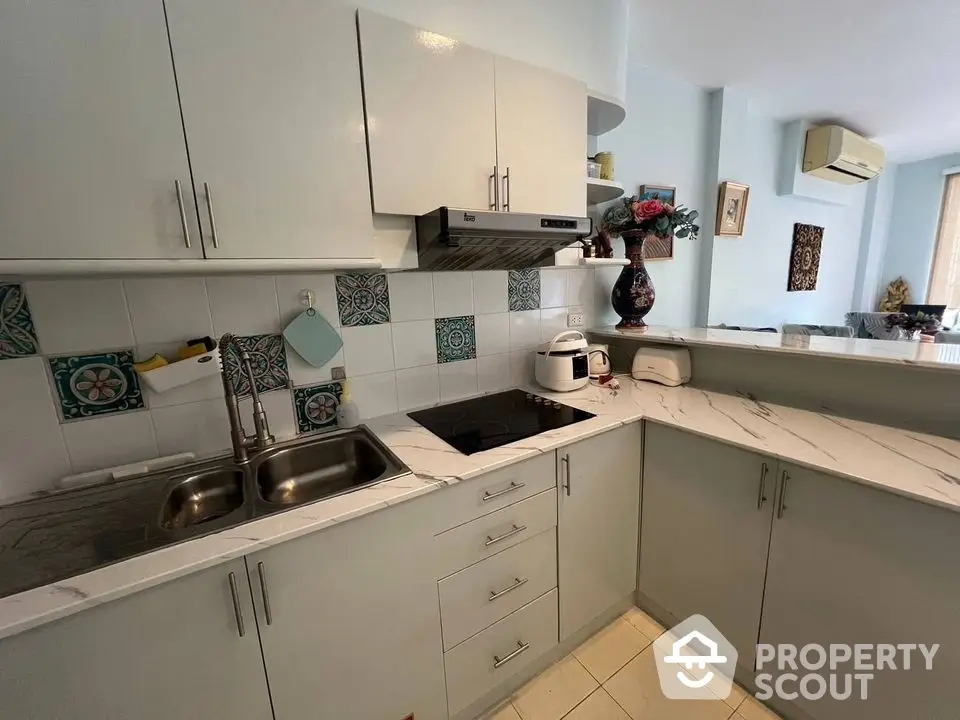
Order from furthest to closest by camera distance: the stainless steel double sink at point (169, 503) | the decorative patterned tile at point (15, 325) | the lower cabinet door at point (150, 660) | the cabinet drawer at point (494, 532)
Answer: the cabinet drawer at point (494, 532), the decorative patterned tile at point (15, 325), the stainless steel double sink at point (169, 503), the lower cabinet door at point (150, 660)

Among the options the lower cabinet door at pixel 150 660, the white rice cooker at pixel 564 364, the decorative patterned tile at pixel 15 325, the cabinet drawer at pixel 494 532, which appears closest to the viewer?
the lower cabinet door at pixel 150 660

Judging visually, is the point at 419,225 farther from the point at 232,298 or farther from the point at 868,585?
the point at 868,585

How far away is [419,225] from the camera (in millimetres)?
1113

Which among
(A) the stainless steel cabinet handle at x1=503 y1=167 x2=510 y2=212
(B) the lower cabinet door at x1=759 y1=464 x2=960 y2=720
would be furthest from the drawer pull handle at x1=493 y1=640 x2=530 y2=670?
(A) the stainless steel cabinet handle at x1=503 y1=167 x2=510 y2=212

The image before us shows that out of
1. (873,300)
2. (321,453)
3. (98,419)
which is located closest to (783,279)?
(873,300)

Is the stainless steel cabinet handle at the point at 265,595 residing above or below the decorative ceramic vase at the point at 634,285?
below

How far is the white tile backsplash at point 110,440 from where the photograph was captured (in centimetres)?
101

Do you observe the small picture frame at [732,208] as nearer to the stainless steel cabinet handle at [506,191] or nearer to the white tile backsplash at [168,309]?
the stainless steel cabinet handle at [506,191]

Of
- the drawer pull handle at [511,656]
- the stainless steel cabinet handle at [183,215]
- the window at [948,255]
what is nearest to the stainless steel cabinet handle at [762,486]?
the drawer pull handle at [511,656]

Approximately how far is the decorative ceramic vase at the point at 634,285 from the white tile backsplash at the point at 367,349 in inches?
46.5

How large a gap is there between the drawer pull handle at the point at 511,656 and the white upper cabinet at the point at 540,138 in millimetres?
1413

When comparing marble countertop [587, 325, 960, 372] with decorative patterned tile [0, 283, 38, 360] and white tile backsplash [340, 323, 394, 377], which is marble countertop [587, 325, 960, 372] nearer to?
white tile backsplash [340, 323, 394, 377]

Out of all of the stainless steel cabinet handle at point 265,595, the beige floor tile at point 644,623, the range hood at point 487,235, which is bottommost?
the beige floor tile at point 644,623

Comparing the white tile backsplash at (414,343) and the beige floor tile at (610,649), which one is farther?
the white tile backsplash at (414,343)
